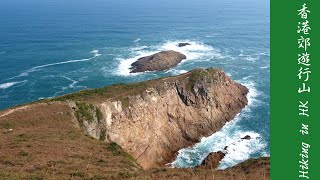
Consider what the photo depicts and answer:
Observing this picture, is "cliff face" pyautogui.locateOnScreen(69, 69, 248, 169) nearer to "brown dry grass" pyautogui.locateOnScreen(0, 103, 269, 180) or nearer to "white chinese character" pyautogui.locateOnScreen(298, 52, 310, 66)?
"brown dry grass" pyautogui.locateOnScreen(0, 103, 269, 180)

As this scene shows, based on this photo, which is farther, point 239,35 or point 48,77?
point 239,35

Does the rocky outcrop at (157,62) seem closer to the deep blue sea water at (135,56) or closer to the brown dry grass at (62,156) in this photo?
the deep blue sea water at (135,56)

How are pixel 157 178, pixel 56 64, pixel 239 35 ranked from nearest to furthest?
pixel 157 178
pixel 56 64
pixel 239 35

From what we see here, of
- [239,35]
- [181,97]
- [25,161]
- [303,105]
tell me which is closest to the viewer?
[303,105]

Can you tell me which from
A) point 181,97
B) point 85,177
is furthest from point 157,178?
point 181,97

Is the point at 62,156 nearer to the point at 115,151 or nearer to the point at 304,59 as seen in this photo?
the point at 115,151

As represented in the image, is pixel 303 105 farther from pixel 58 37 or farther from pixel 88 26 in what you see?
pixel 88 26

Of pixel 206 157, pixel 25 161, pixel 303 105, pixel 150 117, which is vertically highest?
pixel 303 105
